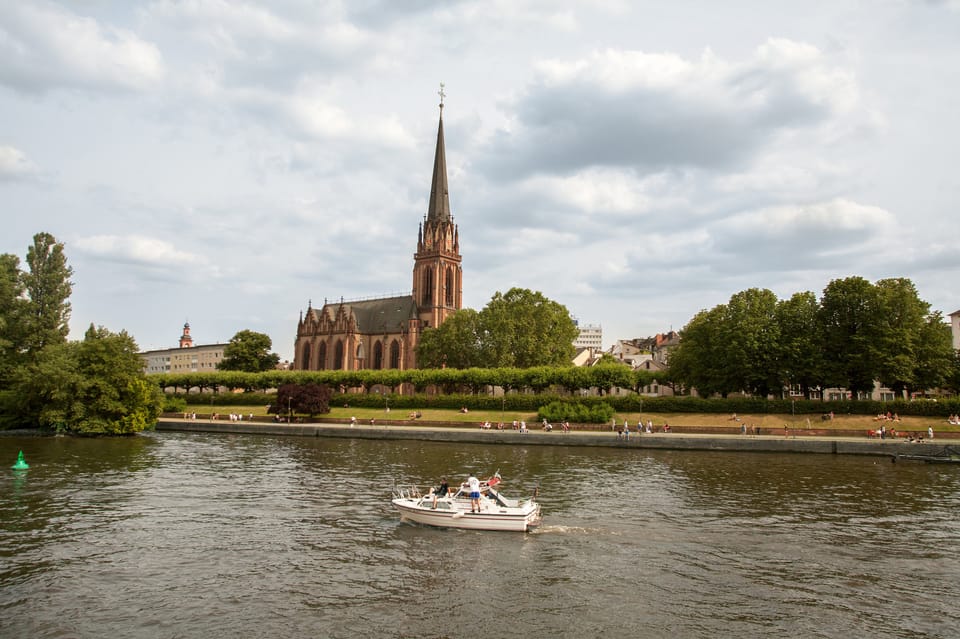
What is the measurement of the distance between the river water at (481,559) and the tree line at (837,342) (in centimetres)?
2910

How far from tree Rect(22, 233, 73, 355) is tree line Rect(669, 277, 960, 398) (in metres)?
80.4

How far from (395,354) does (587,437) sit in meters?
73.3

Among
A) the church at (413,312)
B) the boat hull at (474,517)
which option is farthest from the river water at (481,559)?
the church at (413,312)

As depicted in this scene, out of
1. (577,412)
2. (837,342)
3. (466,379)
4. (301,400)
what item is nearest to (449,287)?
(466,379)

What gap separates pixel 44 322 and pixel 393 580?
79050 millimetres

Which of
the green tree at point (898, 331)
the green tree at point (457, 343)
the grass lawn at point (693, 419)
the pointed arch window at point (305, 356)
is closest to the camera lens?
the grass lawn at point (693, 419)

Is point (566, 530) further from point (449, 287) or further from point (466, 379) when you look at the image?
point (449, 287)

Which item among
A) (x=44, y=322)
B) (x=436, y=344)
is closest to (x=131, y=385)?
(x=44, y=322)

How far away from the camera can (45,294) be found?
83.7m

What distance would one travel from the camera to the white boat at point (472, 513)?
28891mm

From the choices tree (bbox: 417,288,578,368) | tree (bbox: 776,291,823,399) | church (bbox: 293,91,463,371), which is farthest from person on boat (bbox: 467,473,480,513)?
church (bbox: 293,91,463,371)

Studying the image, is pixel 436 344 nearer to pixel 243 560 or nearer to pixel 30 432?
pixel 30 432

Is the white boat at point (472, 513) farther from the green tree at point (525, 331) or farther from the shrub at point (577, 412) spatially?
the green tree at point (525, 331)

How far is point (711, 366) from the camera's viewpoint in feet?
269
